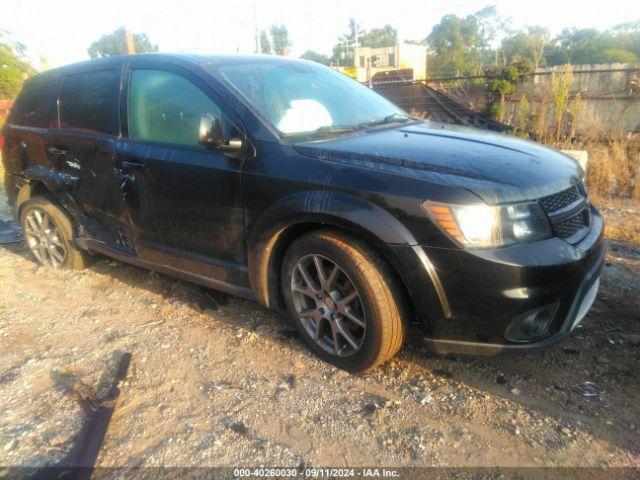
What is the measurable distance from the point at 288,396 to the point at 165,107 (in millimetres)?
2089

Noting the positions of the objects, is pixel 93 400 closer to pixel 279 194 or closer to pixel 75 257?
pixel 279 194

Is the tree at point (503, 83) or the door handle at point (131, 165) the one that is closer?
the door handle at point (131, 165)

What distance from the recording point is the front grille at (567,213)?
2.38 metres

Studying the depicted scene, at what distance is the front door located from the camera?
2990 mm

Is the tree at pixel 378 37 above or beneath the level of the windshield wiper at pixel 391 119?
above

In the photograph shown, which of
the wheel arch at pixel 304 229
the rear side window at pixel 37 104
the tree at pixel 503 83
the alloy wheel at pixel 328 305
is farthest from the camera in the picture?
the tree at pixel 503 83

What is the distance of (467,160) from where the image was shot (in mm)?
2479

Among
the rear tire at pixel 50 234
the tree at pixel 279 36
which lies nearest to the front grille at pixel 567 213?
the rear tire at pixel 50 234

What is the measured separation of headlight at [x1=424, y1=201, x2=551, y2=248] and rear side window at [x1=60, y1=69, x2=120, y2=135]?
256 cm

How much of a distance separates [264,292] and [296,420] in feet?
2.74

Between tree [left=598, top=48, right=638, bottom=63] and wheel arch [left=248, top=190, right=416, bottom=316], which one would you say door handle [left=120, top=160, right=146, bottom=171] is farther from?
tree [left=598, top=48, right=638, bottom=63]

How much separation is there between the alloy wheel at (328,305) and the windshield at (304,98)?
0.84 m

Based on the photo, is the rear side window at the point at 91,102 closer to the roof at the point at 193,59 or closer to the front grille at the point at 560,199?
the roof at the point at 193,59

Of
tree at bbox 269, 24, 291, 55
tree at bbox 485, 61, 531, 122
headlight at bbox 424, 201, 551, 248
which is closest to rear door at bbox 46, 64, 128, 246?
headlight at bbox 424, 201, 551, 248
